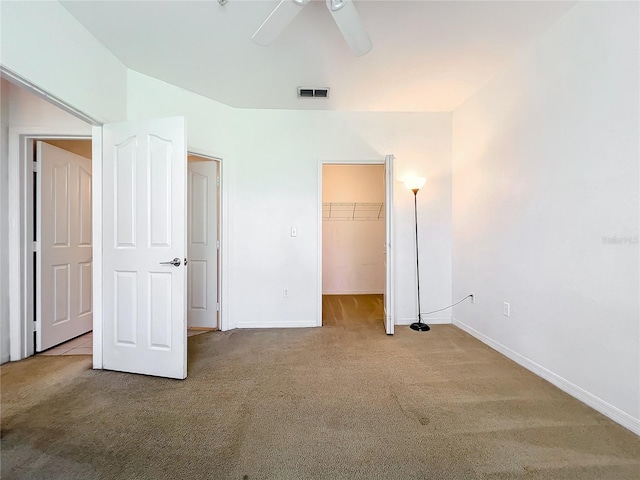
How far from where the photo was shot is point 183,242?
2.08 m

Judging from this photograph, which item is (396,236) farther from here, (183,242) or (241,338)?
(183,242)

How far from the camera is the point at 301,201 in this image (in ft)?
10.9

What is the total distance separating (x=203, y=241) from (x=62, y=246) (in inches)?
52.2

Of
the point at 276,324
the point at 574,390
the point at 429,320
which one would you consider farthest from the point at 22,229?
the point at 574,390

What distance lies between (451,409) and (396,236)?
6.66 feet

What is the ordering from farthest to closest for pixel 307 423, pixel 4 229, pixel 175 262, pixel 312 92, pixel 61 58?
pixel 312 92, pixel 4 229, pixel 175 262, pixel 61 58, pixel 307 423

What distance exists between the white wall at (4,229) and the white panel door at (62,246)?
0.19m

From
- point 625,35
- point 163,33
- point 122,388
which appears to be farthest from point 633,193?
point 122,388

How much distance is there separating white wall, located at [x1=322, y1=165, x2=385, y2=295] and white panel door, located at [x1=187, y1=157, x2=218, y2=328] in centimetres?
247

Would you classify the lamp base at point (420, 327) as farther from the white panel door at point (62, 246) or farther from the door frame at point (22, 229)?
the white panel door at point (62, 246)

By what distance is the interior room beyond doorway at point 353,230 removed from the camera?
5234 millimetres

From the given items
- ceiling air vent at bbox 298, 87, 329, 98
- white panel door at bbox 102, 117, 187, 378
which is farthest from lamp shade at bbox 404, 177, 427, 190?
white panel door at bbox 102, 117, 187, 378

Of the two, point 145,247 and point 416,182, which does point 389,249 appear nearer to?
point 416,182

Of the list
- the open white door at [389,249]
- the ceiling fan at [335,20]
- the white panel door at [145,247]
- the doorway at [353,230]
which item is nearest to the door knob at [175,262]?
the white panel door at [145,247]
